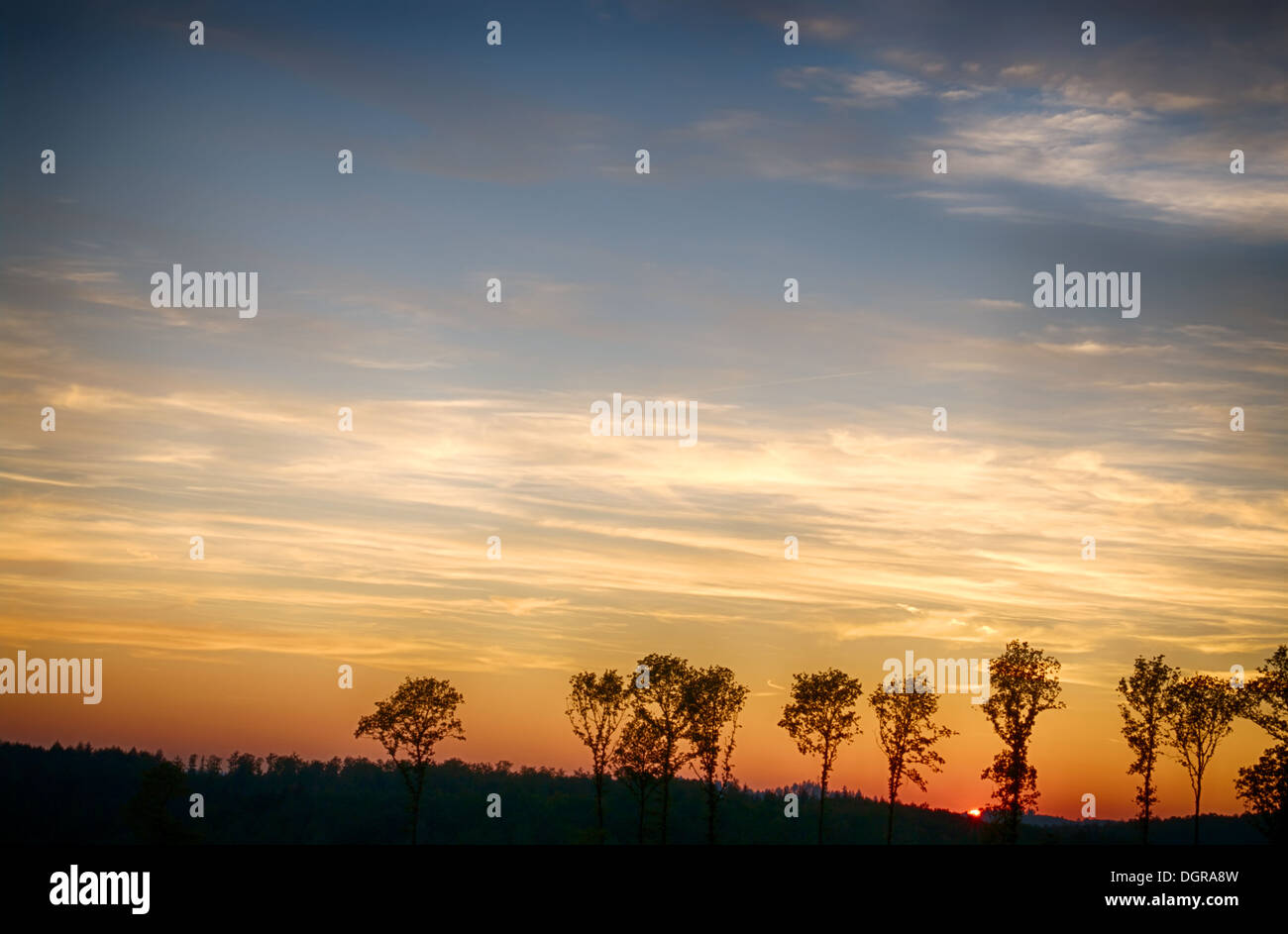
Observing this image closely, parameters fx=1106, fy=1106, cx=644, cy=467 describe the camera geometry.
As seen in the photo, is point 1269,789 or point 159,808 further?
point 159,808

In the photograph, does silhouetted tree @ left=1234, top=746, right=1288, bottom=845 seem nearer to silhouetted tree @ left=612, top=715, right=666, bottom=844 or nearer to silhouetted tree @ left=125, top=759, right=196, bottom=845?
silhouetted tree @ left=612, top=715, right=666, bottom=844

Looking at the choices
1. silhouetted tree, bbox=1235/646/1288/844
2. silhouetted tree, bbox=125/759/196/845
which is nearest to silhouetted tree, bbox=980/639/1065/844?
silhouetted tree, bbox=1235/646/1288/844

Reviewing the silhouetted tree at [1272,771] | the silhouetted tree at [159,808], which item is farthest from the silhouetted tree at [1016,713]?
the silhouetted tree at [159,808]

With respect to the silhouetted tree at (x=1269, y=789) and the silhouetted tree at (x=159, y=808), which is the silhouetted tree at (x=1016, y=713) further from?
the silhouetted tree at (x=159, y=808)

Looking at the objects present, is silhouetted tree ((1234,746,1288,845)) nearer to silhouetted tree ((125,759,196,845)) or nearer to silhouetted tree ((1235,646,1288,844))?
silhouetted tree ((1235,646,1288,844))

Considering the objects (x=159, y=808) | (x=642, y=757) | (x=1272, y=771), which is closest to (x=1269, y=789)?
(x=1272, y=771)

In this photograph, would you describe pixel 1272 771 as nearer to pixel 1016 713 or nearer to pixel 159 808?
pixel 1016 713

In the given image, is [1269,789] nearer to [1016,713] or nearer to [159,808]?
[1016,713]

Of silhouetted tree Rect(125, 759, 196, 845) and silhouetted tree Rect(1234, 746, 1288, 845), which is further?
silhouetted tree Rect(125, 759, 196, 845)

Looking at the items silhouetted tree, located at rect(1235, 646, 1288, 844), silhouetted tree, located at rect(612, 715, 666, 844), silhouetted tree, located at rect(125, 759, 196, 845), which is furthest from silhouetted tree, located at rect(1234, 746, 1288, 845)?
silhouetted tree, located at rect(125, 759, 196, 845)

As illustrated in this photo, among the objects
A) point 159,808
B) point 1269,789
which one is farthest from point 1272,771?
point 159,808
